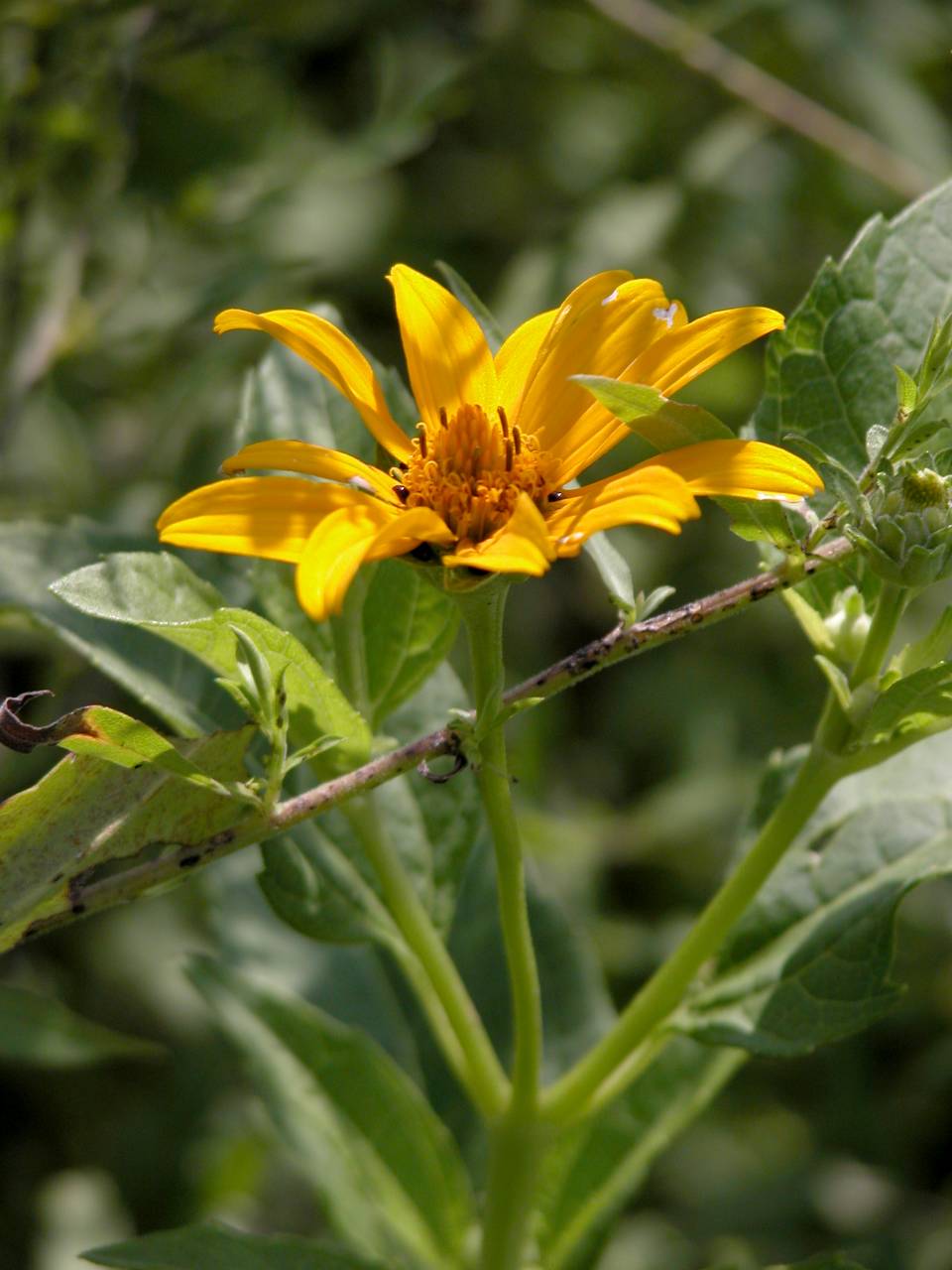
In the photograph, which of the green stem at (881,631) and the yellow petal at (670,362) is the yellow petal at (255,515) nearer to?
the yellow petal at (670,362)

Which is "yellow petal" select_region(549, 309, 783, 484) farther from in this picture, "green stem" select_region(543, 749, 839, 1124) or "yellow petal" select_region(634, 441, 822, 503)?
"green stem" select_region(543, 749, 839, 1124)

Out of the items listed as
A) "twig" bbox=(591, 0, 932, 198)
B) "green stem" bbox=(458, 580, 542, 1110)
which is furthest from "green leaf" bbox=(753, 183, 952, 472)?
"twig" bbox=(591, 0, 932, 198)

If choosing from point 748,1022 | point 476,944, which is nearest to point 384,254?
point 476,944

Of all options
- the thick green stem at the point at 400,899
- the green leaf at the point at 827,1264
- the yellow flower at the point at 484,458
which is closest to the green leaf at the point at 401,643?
the thick green stem at the point at 400,899

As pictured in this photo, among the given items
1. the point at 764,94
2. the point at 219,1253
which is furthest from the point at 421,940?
the point at 764,94

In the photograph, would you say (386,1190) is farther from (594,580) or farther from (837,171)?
(837,171)
